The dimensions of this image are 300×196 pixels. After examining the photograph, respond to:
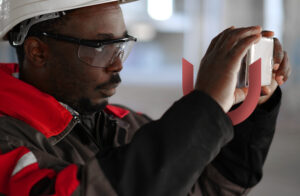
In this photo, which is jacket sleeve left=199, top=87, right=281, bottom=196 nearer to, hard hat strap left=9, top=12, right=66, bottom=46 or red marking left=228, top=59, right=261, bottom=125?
red marking left=228, top=59, right=261, bottom=125

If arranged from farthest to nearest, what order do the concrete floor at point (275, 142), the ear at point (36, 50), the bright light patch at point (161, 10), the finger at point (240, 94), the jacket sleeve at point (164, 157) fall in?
the bright light patch at point (161, 10) < the concrete floor at point (275, 142) < the ear at point (36, 50) < the finger at point (240, 94) < the jacket sleeve at point (164, 157)

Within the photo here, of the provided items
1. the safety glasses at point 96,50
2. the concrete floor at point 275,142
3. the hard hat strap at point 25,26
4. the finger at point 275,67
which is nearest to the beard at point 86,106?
the safety glasses at point 96,50

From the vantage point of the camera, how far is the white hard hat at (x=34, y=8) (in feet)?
3.11

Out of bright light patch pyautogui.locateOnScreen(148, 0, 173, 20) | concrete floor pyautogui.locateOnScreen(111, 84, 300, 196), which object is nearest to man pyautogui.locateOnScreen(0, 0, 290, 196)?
concrete floor pyautogui.locateOnScreen(111, 84, 300, 196)

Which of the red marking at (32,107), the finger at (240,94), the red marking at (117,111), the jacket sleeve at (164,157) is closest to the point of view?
the jacket sleeve at (164,157)

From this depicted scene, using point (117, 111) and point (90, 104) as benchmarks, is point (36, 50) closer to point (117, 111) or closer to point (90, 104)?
point (90, 104)

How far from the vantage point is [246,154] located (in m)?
1.03

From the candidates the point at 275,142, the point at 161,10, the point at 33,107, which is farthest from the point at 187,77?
the point at 161,10

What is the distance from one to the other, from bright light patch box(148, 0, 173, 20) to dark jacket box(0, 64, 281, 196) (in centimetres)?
517

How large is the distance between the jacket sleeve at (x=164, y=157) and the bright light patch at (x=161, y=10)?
223 inches

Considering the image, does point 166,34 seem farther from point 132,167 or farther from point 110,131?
point 132,167

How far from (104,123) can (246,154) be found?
402 millimetres

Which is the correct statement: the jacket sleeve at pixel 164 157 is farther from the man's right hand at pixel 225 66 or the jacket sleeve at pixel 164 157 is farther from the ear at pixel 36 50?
the ear at pixel 36 50

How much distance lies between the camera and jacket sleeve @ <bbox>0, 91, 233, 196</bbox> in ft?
2.22
